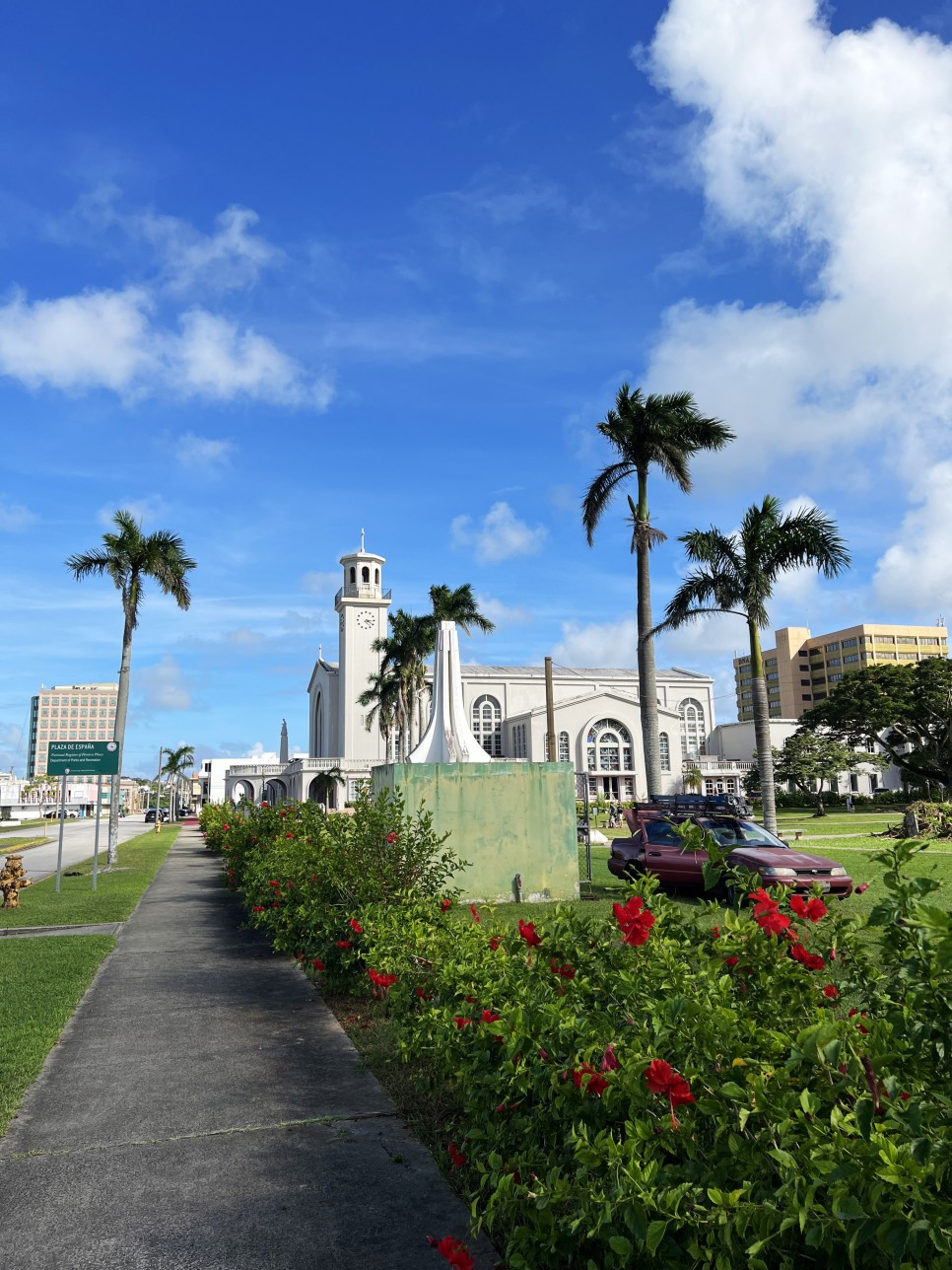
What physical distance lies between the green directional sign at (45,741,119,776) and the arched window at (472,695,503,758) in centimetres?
6840

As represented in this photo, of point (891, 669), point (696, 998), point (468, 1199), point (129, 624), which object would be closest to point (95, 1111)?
point (468, 1199)

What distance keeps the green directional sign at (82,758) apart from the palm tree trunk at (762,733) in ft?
49.2

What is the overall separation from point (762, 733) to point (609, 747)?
190ft

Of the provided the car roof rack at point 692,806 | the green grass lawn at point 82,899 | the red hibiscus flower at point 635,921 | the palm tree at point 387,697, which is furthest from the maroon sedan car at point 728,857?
the palm tree at point 387,697

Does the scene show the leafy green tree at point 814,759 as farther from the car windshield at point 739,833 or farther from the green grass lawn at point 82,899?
the green grass lawn at point 82,899

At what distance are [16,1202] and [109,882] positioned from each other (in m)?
17.5

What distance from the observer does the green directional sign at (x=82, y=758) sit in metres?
18.9

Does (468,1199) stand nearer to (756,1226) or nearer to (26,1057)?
(756,1226)

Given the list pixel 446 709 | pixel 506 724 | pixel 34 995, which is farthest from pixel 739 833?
pixel 506 724

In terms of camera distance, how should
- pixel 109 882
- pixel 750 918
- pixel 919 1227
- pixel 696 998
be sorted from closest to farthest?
pixel 919 1227
pixel 696 998
pixel 750 918
pixel 109 882

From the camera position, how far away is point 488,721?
88625mm

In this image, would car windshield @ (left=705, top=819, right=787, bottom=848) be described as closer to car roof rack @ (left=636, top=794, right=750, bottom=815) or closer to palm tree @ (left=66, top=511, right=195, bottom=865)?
car roof rack @ (left=636, top=794, right=750, bottom=815)

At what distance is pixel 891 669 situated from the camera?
5600 centimetres

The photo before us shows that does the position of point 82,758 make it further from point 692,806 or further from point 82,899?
point 692,806
